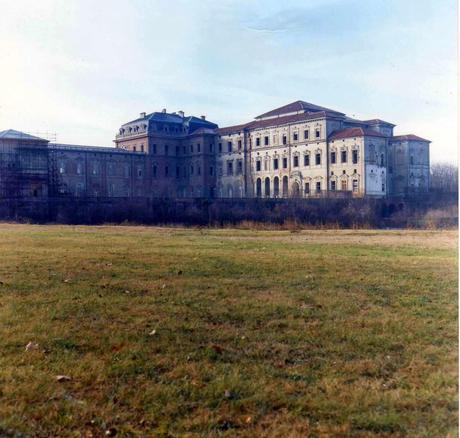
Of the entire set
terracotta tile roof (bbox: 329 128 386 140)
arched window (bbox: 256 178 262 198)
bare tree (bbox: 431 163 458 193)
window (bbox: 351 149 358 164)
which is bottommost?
bare tree (bbox: 431 163 458 193)

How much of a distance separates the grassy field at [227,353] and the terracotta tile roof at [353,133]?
4748 cm

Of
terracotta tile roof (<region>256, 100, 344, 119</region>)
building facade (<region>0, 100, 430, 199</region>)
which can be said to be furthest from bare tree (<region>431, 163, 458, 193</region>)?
terracotta tile roof (<region>256, 100, 344, 119</region>)

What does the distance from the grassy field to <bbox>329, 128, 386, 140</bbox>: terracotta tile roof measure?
1869 inches

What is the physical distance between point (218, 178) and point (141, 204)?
30.7 metres

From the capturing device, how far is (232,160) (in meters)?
71.4

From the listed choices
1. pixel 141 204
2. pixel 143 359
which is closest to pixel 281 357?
pixel 143 359

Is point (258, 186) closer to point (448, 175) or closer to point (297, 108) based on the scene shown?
point (297, 108)

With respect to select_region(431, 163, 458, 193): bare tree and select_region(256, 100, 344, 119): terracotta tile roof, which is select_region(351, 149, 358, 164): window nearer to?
select_region(256, 100, 344, 119): terracotta tile roof

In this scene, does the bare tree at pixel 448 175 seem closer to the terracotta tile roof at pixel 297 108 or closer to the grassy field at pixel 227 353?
the grassy field at pixel 227 353

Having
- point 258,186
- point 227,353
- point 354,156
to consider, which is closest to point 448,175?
point 227,353

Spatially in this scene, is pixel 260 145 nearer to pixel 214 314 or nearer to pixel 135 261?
pixel 135 261

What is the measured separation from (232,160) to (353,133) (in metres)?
19.0

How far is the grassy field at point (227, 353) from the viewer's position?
4.09 metres

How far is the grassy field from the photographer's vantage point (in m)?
4.09
